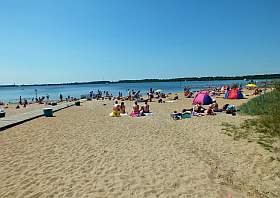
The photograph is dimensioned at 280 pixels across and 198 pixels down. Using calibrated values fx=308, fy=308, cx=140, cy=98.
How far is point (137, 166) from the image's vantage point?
731 cm

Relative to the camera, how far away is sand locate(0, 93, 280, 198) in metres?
5.80

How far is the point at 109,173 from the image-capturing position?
6816 mm

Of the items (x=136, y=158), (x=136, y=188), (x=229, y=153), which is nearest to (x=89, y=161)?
(x=136, y=158)

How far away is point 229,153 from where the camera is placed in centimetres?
827

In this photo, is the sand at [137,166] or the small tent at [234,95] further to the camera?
the small tent at [234,95]

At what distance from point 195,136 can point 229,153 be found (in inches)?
106

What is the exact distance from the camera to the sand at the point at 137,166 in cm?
580

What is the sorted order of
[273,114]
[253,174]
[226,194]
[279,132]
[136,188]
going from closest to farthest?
[226,194] → [136,188] → [253,174] → [279,132] → [273,114]

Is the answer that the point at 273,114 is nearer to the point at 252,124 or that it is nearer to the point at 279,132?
the point at 252,124

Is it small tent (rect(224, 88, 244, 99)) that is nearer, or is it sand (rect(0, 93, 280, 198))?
sand (rect(0, 93, 280, 198))

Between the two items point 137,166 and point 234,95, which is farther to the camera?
point 234,95

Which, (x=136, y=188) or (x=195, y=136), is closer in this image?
(x=136, y=188)

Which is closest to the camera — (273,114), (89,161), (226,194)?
(226,194)

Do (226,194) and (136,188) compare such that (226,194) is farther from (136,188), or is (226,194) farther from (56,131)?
(56,131)
